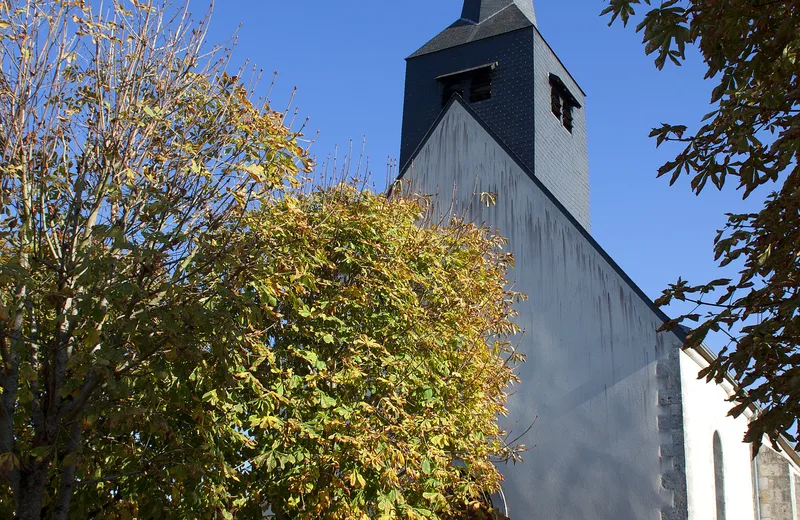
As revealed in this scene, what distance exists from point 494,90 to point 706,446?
8.40m

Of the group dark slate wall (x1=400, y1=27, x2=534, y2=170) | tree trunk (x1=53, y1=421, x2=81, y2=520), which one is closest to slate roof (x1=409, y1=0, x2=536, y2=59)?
dark slate wall (x1=400, y1=27, x2=534, y2=170)

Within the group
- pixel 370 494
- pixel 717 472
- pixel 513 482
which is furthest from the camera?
pixel 717 472

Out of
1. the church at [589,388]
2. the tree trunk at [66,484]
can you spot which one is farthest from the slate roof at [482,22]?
the tree trunk at [66,484]

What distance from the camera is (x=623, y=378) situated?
35.5 feet

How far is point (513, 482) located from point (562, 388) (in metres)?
1.45

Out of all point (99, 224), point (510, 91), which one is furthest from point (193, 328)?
point (510, 91)

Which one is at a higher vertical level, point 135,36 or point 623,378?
point 135,36

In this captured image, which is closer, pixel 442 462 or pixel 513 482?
pixel 442 462

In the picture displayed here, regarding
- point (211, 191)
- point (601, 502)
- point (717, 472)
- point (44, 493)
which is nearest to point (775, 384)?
point (211, 191)

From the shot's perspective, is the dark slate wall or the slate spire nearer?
the dark slate wall

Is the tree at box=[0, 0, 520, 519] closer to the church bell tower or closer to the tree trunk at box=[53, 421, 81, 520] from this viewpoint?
the tree trunk at box=[53, 421, 81, 520]

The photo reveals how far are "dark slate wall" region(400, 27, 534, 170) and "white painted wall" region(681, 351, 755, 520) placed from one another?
17.3 ft

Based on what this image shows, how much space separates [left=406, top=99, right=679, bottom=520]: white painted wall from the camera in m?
10.4

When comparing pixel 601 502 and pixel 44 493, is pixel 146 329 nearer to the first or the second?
pixel 44 493
